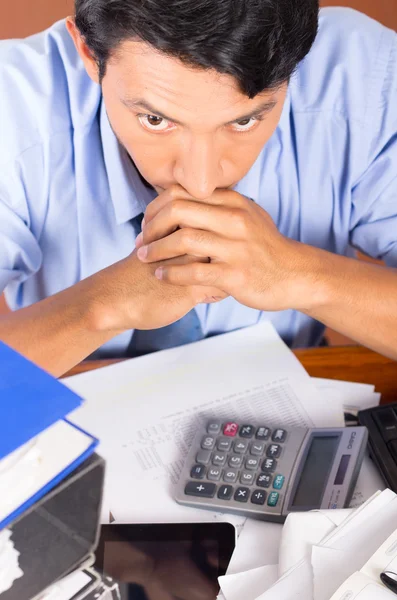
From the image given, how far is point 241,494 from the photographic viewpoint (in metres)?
0.63

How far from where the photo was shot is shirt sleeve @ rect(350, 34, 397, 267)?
0.90m

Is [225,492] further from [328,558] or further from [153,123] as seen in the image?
[153,123]

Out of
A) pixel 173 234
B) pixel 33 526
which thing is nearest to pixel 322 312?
pixel 173 234

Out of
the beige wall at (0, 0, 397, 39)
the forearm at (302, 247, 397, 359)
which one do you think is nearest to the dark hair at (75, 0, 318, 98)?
the forearm at (302, 247, 397, 359)

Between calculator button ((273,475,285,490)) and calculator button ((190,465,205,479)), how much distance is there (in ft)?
0.21

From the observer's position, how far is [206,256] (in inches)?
29.3

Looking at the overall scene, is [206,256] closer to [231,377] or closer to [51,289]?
[231,377]

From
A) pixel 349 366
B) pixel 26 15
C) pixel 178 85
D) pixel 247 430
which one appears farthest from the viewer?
pixel 26 15

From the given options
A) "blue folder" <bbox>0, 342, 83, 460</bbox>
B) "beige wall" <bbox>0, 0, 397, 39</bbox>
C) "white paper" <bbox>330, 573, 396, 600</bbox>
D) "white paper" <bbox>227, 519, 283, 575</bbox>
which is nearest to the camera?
"blue folder" <bbox>0, 342, 83, 460</bbox>

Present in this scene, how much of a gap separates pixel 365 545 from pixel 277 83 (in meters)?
0.38

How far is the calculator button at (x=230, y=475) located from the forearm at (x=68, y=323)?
0.65 ft

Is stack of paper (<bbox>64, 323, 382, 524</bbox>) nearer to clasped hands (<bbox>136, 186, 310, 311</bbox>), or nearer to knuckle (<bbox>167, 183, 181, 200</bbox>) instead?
clasped hands (<bbox>136, 186, 310, 311</bbox>)

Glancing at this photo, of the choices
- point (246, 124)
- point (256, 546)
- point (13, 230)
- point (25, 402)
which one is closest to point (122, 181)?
point (13, 230)

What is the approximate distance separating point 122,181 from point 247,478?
0.40 meters
